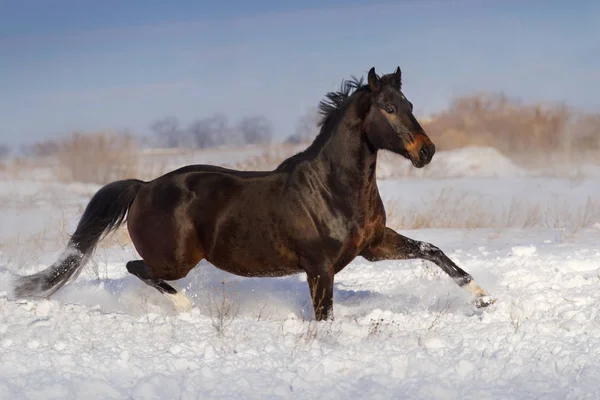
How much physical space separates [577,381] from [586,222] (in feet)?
27.3

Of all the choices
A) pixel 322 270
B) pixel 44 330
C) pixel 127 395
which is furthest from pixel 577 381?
pixel 44 330

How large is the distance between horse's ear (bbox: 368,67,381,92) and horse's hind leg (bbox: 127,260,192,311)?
240 centimetres

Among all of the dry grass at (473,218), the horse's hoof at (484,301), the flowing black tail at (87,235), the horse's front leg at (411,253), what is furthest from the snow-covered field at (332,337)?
the dry grass at (473,218)

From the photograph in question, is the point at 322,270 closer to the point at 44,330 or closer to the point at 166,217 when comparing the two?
the point at 166,217

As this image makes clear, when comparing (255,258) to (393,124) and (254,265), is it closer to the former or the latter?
(254,265)

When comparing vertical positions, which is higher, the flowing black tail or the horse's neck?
the horse's neck

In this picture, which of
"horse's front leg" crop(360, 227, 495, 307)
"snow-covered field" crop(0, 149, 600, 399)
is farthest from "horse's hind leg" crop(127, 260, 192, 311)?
"horse's front leg" crop(360, 227, 495, 307)

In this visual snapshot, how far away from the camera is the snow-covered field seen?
4035 mm

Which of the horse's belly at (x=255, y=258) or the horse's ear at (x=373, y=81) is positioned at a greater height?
the horse's ear at (x=373, y=81)

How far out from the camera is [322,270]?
18.0 feet

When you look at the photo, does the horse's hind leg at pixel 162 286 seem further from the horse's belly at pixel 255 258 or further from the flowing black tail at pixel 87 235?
the horse's belly at pixel 255 258

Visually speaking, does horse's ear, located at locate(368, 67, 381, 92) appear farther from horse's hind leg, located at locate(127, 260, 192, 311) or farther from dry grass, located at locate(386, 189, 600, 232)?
dry grass, located at locate(386, 189, 600, 232)

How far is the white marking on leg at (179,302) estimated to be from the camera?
632 cm

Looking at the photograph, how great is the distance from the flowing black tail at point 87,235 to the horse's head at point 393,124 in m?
2.26
